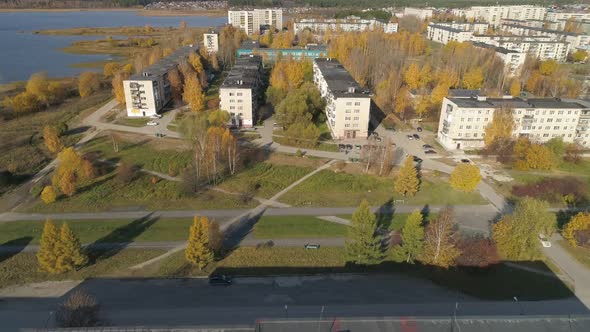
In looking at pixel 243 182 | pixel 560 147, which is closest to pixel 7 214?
pixel 243 182

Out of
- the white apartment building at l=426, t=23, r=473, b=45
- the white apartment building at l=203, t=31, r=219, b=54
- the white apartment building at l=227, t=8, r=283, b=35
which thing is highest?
the white apartment building at l=227, t=8, r=283, b=35

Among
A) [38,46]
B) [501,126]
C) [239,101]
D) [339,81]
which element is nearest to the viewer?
[501,126]

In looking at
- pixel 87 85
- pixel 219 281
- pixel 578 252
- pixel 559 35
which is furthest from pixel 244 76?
pixel 559 35

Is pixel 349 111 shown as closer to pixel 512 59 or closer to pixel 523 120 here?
pixel 523 120

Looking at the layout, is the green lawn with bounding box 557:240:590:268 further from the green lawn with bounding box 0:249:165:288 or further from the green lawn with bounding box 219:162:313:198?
the green lawn with bounding box 0:249:165:288

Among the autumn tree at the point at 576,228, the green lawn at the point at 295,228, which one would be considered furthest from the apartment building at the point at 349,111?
the autumn tree at the point at 576,228

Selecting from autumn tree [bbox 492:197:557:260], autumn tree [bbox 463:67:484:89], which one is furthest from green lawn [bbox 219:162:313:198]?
autumn tree [bbox 463:67:484:89]
